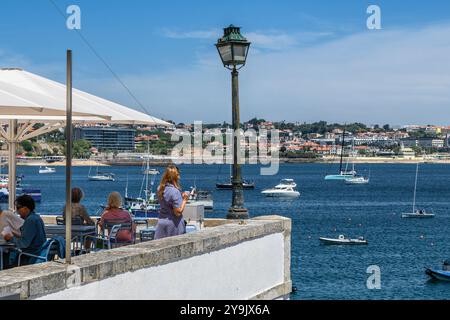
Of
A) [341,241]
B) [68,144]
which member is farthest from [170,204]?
[341,241]

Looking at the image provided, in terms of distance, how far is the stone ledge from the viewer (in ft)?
19.2

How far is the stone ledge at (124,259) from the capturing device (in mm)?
5852

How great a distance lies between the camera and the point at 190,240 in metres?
8.42

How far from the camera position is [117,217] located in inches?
394

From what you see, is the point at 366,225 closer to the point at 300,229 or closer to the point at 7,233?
the point at 300,229

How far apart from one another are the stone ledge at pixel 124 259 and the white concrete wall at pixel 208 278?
0.20 ft

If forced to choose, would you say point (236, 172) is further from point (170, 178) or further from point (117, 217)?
→ point (117, 217)

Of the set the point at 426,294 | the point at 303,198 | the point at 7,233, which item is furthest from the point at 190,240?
the point at 303,198

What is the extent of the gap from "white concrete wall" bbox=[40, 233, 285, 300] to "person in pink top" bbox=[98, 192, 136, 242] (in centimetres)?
141

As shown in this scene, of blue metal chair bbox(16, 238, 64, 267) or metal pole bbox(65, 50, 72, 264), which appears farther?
blue metal chair bbox(16, 238, 64, 267)

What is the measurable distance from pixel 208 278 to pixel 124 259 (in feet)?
5.94

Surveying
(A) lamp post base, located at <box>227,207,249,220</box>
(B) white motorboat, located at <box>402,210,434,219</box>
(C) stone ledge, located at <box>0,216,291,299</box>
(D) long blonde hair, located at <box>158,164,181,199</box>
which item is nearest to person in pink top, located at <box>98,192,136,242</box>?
(D) long blonde hair, located at <box>158,164,181,199</box>

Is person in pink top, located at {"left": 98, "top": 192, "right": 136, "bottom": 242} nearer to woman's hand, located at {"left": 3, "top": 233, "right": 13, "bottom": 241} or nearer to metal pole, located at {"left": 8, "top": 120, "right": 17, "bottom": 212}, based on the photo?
woman's hand, located at {"left": 3, "top": 233, "right": 13, "bottom": 241}
